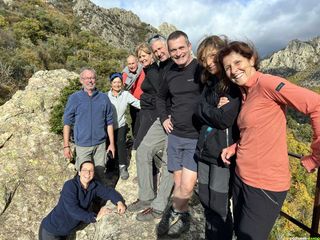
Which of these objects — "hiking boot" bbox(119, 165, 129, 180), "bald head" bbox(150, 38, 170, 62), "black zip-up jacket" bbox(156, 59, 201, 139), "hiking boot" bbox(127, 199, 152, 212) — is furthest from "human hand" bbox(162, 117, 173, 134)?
"hiking boot" bbox(119, 165, 129, 180)

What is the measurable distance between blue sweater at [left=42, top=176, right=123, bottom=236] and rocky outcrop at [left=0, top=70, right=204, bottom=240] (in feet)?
0.96

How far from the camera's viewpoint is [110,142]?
5582mm

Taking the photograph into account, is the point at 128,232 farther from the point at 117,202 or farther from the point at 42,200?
the point at 42,200

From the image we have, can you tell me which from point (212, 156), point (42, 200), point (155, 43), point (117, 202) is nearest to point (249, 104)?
point (212, 156)

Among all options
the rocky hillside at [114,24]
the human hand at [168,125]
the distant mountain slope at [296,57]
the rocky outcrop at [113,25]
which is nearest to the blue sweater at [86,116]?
the human hand at [168,125]

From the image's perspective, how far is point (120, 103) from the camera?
572 cm

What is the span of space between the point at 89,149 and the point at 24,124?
7.93ft

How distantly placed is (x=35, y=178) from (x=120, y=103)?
222cm

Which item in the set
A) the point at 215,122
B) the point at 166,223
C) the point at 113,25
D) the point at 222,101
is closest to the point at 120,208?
the point at 166,223

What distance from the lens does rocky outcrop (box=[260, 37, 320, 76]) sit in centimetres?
11088

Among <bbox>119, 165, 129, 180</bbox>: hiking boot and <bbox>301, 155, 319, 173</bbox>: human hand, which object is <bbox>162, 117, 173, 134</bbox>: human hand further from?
<bbox>119, 165, 129, 180</bbox>: hiking boot

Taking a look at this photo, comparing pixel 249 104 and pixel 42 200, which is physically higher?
pixel 249 104

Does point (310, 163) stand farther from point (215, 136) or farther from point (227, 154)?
point (215, 136)

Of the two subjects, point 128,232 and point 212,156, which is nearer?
point 212,156
